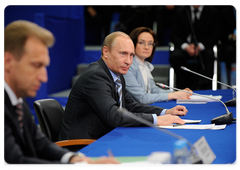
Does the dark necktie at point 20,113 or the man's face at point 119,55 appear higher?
the man's face at point 119,55

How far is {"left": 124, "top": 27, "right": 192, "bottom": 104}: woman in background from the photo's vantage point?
3.29m

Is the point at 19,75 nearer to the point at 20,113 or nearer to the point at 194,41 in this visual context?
the point at 20,113

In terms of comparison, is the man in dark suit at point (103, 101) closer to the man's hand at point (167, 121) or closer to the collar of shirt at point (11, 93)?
the man's hand at point (167, 121)

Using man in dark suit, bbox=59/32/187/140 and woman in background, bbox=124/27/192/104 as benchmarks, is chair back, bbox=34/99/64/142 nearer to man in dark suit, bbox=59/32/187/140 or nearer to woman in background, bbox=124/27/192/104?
man in dark suit, bbox=59/32/187/140

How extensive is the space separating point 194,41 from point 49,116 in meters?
3.15

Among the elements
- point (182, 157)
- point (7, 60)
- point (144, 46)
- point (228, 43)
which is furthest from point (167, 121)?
point (228, 43)

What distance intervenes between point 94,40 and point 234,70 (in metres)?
3.07

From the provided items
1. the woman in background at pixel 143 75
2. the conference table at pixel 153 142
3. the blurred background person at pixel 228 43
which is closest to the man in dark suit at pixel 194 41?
the blurred background person at pixel 228 43

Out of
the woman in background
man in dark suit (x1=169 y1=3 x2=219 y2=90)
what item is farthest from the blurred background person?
the woman in background

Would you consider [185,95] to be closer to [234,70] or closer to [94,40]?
[234,70]

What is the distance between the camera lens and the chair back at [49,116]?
8.18 ft

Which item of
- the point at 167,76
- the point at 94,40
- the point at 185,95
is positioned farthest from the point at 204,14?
the point at 94,40

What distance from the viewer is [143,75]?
11.6ft

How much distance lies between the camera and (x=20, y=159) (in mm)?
1362
